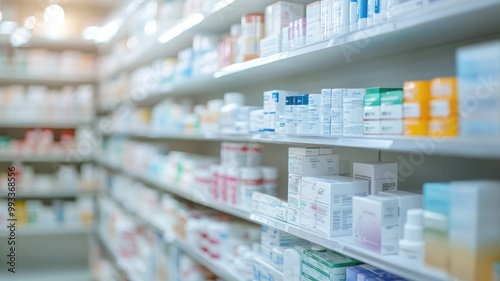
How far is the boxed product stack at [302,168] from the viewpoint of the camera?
6.71ft

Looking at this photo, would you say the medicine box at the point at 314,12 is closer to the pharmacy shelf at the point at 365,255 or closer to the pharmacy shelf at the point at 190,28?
the pharmacy shelf at the point at 190,28

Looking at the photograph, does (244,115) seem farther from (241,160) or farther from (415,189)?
(415,189)

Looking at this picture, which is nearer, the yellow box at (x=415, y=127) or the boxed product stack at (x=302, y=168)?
the yellow box at (x=415, y=127)

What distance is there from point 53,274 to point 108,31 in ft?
10.6

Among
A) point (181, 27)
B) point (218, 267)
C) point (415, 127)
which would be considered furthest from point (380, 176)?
point (181, 27)

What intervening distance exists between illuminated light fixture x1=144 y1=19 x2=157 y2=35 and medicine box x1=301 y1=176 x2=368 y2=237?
2778 mm

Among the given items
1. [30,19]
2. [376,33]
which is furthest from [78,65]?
[376,33]

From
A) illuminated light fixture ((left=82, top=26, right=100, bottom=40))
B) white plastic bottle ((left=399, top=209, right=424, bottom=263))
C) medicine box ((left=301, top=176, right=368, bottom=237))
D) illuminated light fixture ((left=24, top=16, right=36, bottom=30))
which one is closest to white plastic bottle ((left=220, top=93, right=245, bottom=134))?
medicine box ((left=301, top=176, right=368, bottom=237))

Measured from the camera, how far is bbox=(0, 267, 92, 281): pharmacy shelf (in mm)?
6059

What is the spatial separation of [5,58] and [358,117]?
5469 mm

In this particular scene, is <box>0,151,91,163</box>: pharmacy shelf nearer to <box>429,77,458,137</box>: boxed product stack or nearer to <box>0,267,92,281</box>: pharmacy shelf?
<box>0,267,92,281</box>: pharmacy shelf

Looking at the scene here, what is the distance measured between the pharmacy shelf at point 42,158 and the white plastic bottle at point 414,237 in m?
5.38

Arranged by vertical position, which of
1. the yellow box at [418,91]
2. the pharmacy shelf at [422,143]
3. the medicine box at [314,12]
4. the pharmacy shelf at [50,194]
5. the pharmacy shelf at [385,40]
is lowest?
the pharmacy shelf at [50,194]

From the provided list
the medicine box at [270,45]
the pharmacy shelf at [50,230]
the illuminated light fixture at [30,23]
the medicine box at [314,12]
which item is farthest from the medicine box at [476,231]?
the illuminated light fixture at [30,23]
